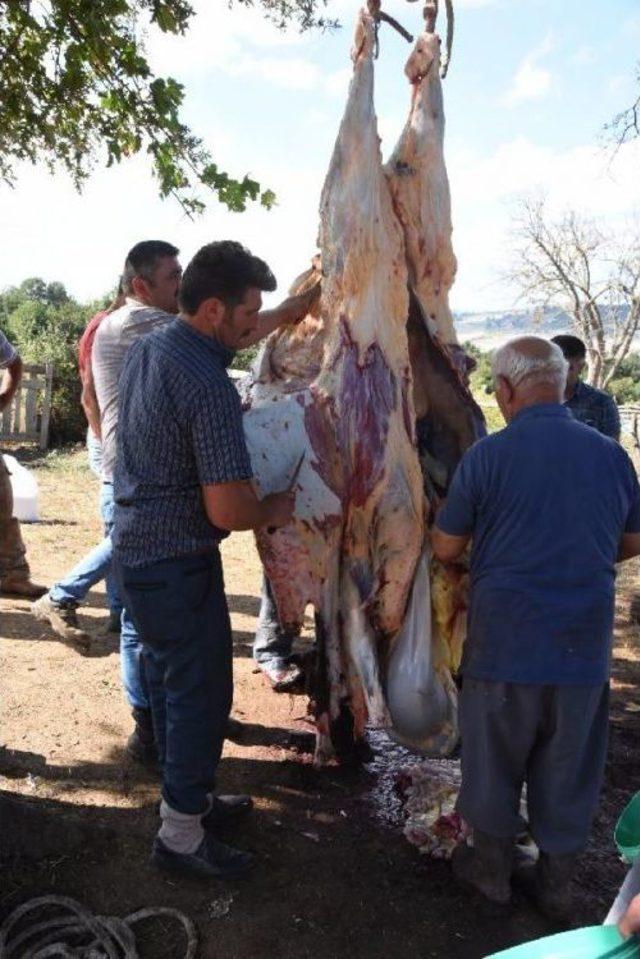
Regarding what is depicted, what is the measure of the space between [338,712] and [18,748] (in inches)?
60.9

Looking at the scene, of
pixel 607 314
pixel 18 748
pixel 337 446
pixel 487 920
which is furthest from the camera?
pixel 607 314

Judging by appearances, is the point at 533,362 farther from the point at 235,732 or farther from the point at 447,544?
the point at 235,732

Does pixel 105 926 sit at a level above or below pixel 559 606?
below

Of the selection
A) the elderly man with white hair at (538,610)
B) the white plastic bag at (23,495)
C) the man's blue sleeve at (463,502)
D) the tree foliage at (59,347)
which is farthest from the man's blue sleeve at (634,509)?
the tree foliage at (59,347)

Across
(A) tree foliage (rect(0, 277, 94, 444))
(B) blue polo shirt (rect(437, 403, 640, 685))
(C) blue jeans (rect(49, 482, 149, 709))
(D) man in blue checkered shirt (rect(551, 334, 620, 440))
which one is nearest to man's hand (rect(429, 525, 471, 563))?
(B) blue polo shirt (rect(437, 403, 640, 685))

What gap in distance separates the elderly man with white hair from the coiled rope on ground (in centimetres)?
112

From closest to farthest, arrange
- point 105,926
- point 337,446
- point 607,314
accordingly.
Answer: point 105,926 → point 337,446 → point 607,314

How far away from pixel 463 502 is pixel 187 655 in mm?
1048

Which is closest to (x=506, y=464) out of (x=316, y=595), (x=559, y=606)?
(x=559, y=606)

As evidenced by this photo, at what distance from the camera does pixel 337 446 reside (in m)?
3.14

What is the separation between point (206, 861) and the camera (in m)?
2.88

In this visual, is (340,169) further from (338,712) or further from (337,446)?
(338,712)

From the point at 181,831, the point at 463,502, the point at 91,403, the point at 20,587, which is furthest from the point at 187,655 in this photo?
the point at 20,587

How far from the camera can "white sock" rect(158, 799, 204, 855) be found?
2.85 metres
